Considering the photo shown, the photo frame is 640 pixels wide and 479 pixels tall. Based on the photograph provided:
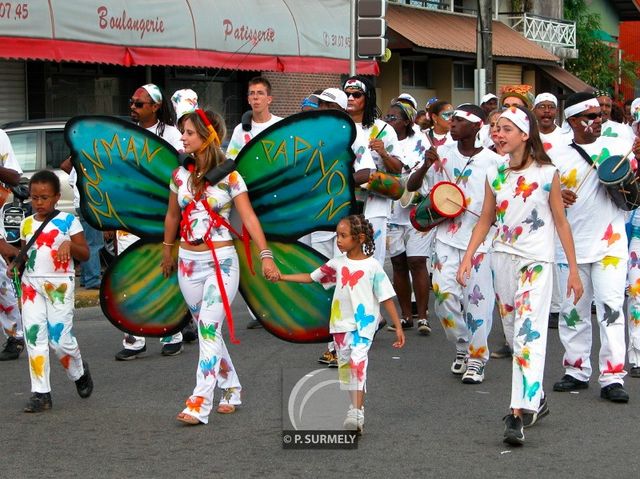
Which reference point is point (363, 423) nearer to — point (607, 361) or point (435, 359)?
point (607, 361)

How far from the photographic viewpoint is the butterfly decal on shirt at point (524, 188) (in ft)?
21.7

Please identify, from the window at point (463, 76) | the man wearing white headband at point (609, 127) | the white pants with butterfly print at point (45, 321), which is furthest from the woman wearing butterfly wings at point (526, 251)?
the window at point (463, 76)

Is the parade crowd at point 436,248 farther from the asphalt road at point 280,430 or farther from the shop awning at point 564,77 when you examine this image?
the shop awning at point 564,77

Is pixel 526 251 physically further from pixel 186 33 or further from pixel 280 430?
pixel 186 33

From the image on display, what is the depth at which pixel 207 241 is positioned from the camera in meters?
6.89

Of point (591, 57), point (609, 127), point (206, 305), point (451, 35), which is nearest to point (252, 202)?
point (206, 305)

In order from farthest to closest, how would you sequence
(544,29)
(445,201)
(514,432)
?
(544,29) → (445,201) → (514,432)

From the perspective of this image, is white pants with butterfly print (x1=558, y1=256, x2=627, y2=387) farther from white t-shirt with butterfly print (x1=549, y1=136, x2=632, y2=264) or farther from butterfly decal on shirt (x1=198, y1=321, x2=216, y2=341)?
butterfly decal on shirt (x1=198, y1=321, x2=216, y2=341)

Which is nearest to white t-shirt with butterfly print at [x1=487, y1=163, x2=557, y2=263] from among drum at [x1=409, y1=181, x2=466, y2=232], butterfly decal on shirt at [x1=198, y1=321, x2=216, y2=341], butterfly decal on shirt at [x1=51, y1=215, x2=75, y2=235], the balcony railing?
drum at [x1=409, y1=181, x2=466, y2=232]

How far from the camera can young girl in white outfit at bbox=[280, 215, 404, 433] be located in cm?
665

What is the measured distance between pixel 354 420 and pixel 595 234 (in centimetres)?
215

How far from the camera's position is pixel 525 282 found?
6586mm

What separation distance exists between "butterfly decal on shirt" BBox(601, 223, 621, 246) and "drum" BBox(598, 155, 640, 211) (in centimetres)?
16

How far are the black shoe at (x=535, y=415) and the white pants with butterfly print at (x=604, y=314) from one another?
2.33 feet
